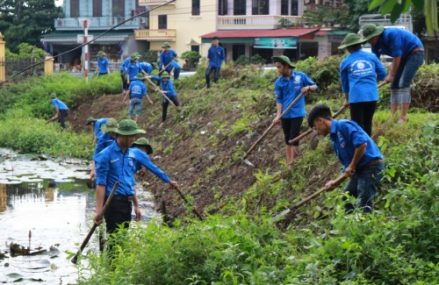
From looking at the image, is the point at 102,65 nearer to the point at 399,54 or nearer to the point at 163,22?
the point at 399,54

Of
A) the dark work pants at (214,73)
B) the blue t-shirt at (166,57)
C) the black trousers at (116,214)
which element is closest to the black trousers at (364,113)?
the black trousers at (116,214)

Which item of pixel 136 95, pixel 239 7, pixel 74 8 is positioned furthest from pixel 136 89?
pixel 74 8

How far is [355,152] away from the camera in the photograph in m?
7.34

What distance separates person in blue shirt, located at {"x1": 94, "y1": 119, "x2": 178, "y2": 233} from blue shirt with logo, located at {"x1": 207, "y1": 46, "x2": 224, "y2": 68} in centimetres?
1244

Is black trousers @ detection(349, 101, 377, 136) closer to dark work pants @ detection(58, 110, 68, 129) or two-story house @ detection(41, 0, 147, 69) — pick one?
dark work pants @ detection(58, 110, 68, 129)

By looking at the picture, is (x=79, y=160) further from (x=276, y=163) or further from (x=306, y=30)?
(x=306, y=30)

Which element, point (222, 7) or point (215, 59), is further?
point (222, 7)

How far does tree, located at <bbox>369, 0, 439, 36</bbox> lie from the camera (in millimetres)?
3541

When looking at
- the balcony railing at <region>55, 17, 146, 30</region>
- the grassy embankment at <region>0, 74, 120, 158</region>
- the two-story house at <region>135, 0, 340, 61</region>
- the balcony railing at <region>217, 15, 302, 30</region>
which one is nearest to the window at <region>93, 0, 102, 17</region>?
the balcony railing at <region>55, 17, 146, 30</region>

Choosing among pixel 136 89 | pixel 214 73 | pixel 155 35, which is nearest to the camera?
pixel 136 89

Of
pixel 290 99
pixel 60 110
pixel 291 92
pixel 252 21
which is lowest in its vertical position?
pixel 60 110

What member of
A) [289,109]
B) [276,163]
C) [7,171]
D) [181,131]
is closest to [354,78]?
[289,109]

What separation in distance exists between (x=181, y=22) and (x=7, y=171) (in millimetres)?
29830

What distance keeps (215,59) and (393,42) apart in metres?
11.6
